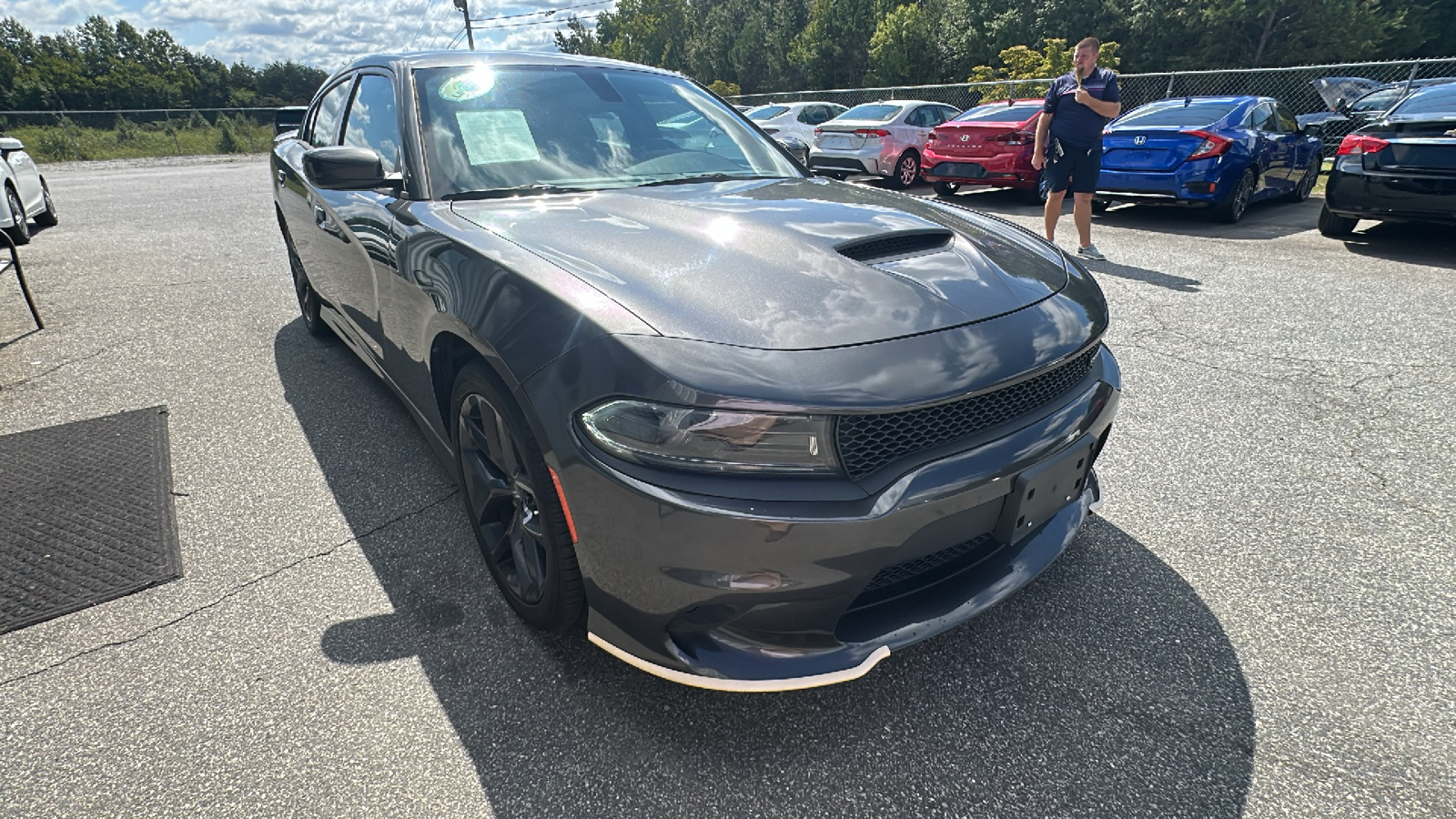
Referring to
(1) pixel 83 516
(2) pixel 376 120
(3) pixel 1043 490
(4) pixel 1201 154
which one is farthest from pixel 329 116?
(4) pixel 1201 154

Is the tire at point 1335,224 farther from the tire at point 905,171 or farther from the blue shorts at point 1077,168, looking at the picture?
the tire at point 905,171

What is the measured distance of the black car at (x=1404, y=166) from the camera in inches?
234

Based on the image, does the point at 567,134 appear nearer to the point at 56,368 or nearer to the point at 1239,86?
the point at 56,368

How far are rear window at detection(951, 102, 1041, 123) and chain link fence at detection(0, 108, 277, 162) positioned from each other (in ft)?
81.0

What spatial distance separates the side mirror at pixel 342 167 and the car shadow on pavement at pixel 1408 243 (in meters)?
7.77

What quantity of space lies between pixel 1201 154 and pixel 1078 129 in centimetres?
246

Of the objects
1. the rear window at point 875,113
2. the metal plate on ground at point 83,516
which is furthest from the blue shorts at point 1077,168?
the metal plate on ground at point 83,516

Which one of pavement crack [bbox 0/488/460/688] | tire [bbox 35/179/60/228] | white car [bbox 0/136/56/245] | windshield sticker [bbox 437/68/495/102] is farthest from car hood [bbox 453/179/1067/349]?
tire [bbox 35/179/60/228]

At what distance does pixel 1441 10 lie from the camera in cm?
3559

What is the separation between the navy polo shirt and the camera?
Result: 19.8ft

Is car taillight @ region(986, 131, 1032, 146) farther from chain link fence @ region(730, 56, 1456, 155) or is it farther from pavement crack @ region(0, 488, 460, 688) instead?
pavement crack @ region(0, 488, 460, 688)

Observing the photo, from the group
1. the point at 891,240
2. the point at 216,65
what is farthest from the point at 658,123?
the point at 216,65

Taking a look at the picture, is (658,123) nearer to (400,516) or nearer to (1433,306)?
(400,516)

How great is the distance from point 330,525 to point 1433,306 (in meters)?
6.66
